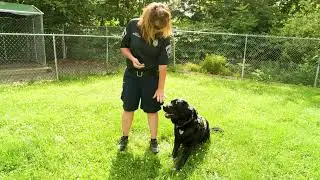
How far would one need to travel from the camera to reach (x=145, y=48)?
435cm

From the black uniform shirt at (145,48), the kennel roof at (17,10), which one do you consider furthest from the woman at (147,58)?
the kennel roof at (17,10)

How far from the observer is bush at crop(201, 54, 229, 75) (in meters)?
12.1

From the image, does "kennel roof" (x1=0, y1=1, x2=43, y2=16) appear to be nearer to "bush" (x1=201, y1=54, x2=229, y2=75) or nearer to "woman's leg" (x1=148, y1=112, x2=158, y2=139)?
"bush" (x1=201, y1=54, x2=229, y2=75)

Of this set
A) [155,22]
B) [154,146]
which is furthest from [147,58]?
[154,146]

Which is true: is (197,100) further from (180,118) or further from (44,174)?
(44,174)

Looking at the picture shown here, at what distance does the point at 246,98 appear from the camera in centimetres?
834

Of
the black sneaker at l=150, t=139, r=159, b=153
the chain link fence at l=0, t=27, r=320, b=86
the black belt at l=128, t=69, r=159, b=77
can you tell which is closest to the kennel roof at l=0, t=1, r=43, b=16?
the chain link fence at l=0, t=27, r=320, b=86

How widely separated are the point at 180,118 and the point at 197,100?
3.40 meters

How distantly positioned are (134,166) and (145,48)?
1379mm

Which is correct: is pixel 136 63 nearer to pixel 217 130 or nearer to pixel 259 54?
pixel 217 130

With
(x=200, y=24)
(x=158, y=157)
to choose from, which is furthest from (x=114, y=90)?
(x=200, y=24)

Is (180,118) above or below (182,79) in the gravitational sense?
above

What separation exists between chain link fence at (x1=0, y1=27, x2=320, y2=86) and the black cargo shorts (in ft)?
21.1

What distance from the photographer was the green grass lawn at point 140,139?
4289 millimetres
